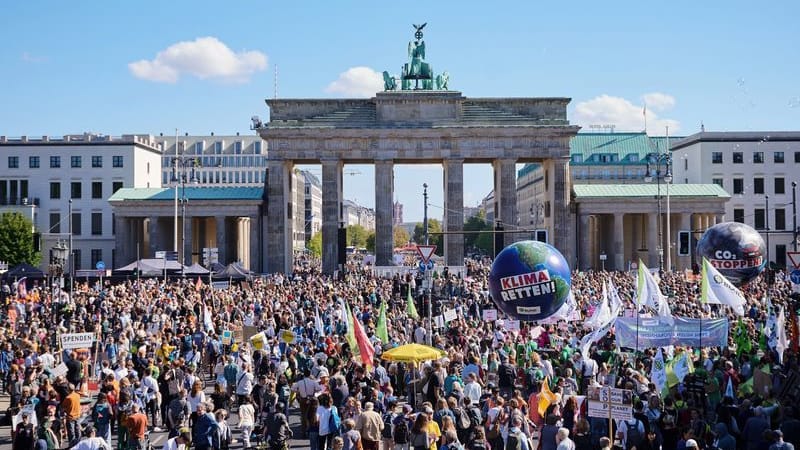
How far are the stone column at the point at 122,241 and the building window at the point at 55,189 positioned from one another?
14.9 metres

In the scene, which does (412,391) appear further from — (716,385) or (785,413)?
(785,413)

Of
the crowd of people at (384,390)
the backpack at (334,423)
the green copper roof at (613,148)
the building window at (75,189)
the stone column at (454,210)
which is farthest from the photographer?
the green copper roof at (613,148)

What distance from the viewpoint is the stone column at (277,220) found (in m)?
80.6

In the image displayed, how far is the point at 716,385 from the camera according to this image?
20.0 metres

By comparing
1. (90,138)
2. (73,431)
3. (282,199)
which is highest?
(90,138)

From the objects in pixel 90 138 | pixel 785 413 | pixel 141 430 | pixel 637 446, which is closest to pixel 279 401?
pixel 141 430

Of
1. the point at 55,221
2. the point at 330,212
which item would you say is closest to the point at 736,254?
the point at 330,212

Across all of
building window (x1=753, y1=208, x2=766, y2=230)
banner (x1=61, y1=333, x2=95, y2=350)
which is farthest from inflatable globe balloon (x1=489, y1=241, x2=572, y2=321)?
building window (x1=753, y1=208, x2=766, y2=230)

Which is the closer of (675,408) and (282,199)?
(675,408)

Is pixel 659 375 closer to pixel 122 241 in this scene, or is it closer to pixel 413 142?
pixel 413 142

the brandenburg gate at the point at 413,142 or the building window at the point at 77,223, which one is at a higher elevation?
the brandenburg gate at the point at 413,142

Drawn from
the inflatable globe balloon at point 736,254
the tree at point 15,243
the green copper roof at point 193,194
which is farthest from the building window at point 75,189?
the inflatable globe balloon at point 736,254

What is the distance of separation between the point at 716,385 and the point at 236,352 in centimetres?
1186

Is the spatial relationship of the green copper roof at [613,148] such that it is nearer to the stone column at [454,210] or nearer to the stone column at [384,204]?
the stone column at [454,210]
